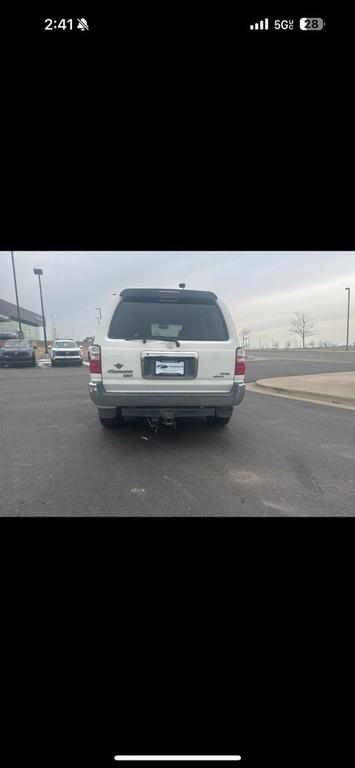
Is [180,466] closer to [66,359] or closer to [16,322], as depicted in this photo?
[66,359]

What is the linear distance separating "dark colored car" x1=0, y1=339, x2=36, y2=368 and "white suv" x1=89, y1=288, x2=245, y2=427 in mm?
13571

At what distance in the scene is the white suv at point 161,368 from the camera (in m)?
3.46

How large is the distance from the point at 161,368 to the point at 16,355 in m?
14.3

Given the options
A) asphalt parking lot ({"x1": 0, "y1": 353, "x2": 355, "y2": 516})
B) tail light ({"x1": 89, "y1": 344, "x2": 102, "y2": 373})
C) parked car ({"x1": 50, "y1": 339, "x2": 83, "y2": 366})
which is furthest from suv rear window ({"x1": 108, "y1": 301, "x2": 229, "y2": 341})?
parked car ({"x1": 50, "y1": 339, "x2": 83, "y2": 366})

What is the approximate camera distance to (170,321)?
4.25 metres

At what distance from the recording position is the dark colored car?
1508 centimetres

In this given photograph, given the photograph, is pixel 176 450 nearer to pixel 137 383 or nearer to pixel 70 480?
pixel 137 383

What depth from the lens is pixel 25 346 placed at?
1572 centimetres

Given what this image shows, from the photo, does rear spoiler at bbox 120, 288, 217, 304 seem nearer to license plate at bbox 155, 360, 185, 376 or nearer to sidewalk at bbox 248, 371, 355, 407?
license plate at bbox 155, 360, 185, 376

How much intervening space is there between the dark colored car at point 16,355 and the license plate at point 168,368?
1422 cm

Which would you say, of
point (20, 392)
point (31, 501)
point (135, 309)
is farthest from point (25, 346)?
point (31, 501)

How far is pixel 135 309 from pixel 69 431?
2319 millimetres
